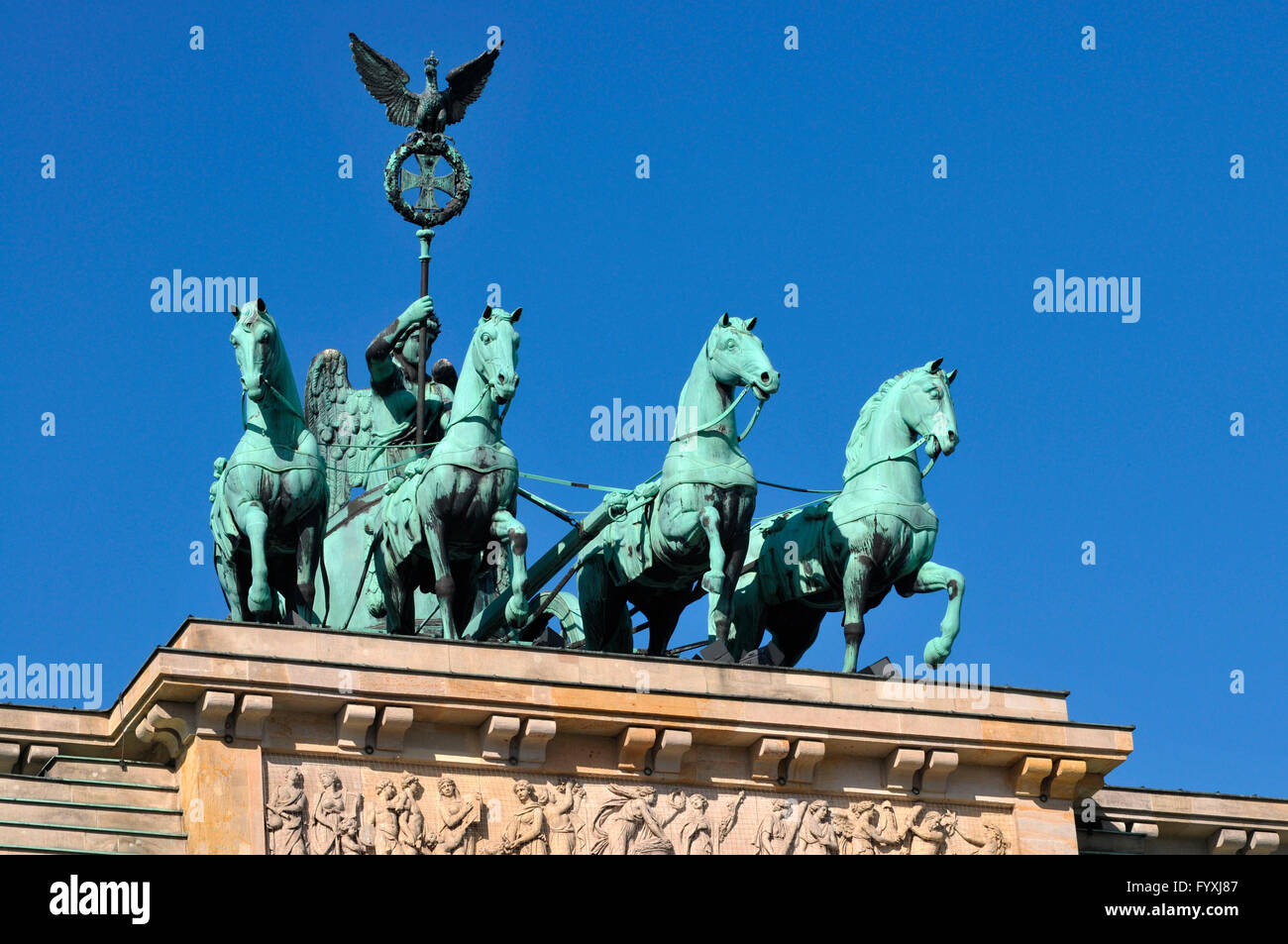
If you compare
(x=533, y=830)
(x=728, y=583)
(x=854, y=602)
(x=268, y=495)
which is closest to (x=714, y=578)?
(x=728, y=583)

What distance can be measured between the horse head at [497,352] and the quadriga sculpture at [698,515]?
188 cm

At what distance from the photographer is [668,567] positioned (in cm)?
2955

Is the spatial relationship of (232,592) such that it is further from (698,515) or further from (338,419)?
(338,419)

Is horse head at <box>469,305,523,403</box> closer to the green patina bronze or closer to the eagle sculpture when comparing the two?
the green patina bronze

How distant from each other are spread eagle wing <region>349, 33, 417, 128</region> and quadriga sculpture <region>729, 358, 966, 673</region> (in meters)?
5.90

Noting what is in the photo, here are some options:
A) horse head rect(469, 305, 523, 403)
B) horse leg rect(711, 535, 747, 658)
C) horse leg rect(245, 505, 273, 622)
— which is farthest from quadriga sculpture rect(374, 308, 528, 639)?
horse leg rect(711, 535, 747, 658)

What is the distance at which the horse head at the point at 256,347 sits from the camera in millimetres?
27844

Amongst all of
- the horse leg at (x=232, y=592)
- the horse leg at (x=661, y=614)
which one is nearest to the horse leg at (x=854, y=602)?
the horse leg at (x=661, y=614)

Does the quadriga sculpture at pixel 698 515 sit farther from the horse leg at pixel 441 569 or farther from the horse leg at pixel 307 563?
the horse leg at pixel 307 563

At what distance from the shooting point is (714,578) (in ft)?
94.7
